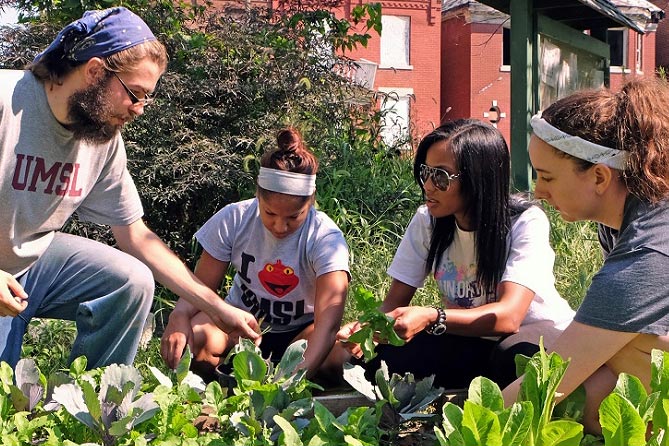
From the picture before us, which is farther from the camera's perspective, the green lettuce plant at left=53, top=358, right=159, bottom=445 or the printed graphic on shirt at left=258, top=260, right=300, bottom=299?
the printed graphic on shirt at left=258, top=260, right=300, bottom=299

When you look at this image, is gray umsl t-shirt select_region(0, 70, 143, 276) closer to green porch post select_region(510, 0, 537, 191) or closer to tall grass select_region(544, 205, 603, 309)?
tall grass select_region(544, 205, 603, 309)

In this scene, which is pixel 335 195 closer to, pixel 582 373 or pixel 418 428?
pixel 418 428

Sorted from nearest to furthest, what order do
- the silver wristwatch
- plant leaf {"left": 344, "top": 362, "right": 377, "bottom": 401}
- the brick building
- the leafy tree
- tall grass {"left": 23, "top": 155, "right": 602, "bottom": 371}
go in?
plant leaf {"left": 344, "top": 362, "right": 377, "bottom": 401} → the silver wristwatch → tall grass {"left": 23, "top": 155, "right": 602, "bottom": 371} → the leafy tree → the brick building

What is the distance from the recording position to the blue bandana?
280 centimetres

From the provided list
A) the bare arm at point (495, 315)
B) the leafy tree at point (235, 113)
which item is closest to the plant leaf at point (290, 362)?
the bare arm at point (495, 315)

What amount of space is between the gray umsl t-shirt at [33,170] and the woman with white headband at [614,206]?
5.33 ft

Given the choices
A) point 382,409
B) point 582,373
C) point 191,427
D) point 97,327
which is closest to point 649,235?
point 582,373

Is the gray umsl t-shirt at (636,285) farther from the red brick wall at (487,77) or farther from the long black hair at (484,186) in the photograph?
the red brick wall at (487,77)

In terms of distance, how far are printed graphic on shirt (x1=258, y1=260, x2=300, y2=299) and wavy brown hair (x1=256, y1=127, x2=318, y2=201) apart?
30 cm

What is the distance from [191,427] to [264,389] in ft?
0.68

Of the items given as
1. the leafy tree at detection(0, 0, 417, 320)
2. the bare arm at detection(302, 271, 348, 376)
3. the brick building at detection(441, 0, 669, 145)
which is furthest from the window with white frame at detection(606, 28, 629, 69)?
the bare arm at detection(302, 271, 348, 376)

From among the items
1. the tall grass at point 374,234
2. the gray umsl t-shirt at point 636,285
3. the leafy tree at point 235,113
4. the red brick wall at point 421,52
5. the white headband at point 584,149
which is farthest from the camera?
the red brick wall at point 421,52

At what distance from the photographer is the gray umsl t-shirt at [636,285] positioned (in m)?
1.99

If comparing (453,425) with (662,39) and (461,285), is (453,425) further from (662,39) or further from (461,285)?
(662,39)
